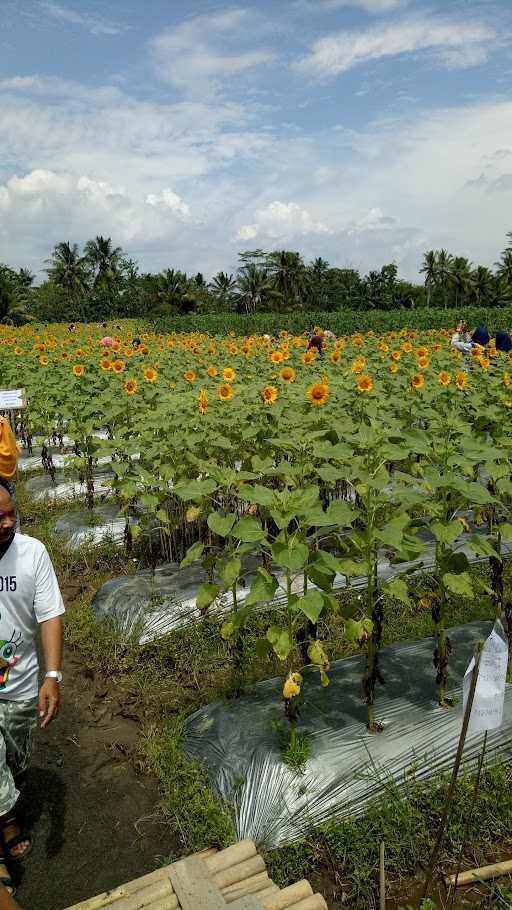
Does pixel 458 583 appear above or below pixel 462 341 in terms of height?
below

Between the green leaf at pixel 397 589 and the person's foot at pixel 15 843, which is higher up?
the green leaf at pixel 397 589

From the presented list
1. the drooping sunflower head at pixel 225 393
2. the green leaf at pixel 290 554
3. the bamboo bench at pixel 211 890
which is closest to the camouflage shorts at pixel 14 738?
the bamboo bench at pixel 211 890

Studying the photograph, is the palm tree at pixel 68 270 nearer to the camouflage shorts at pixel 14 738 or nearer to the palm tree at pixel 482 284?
the palm tree at pixel 482 284

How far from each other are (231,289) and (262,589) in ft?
189

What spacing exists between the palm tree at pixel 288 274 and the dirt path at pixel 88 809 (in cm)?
5173

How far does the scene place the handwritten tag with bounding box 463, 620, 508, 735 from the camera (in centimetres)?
164

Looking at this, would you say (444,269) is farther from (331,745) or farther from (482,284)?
(331,745)

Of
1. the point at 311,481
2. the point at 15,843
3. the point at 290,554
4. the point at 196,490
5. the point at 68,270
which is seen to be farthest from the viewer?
the point at 68,270

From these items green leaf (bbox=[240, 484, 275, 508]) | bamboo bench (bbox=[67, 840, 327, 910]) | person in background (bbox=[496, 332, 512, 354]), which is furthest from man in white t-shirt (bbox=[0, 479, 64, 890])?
person in background (bbox=[496, 332, 512, 354])

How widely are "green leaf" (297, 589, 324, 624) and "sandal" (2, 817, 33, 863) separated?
4.21 feet

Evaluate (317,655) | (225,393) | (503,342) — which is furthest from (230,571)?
(503,342)

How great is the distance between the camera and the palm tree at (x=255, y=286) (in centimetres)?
5300

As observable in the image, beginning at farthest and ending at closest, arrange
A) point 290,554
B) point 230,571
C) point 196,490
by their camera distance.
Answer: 1. point 196,490
2. point 230,571
3. point 290,554

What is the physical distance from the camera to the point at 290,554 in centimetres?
228
